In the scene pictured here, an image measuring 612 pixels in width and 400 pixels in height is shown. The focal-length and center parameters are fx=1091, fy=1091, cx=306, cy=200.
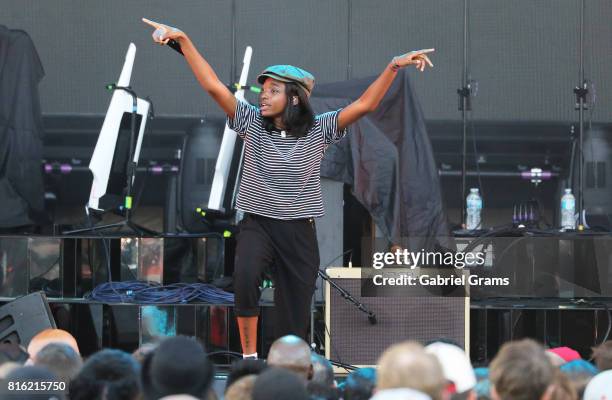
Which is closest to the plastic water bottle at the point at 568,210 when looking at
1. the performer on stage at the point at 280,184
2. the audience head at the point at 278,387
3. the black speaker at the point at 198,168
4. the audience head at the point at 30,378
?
the black speaker at the point at 198,168

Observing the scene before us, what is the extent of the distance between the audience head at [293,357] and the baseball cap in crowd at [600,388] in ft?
2.87

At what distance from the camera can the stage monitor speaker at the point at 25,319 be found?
517 centimetres

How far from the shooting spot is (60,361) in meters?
3.35

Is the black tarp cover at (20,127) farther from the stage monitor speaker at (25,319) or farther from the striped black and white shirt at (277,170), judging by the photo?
the striped black and white shirt at (277,170)

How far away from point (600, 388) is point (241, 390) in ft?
3.47

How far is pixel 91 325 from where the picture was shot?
605 cm

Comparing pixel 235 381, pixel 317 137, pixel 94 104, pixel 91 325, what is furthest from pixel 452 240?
pixel 94 104

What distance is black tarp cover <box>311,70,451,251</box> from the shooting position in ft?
20.1

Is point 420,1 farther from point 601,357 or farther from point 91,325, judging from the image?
point 601,357

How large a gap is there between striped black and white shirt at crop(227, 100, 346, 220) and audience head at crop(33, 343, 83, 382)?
Result: 148 centimetres

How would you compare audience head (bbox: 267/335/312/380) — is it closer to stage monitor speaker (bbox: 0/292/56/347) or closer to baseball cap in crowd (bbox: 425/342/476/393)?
baseball cap in crowd (bbox: 425/342/476/393)

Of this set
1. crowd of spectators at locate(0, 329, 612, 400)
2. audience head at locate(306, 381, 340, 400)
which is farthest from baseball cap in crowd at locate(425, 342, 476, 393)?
audience head at locate(306, 381, 340, 400)

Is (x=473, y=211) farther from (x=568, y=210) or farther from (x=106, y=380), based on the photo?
(x=106, y=380)

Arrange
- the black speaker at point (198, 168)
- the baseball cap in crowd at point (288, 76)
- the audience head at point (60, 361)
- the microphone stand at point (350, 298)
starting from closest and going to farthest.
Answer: the audience head at point (60, 361) → the baseball cap in crowd at point (288, 76) → the microphone stand at point (350, 298) → the black speaker at point (198, 168)
